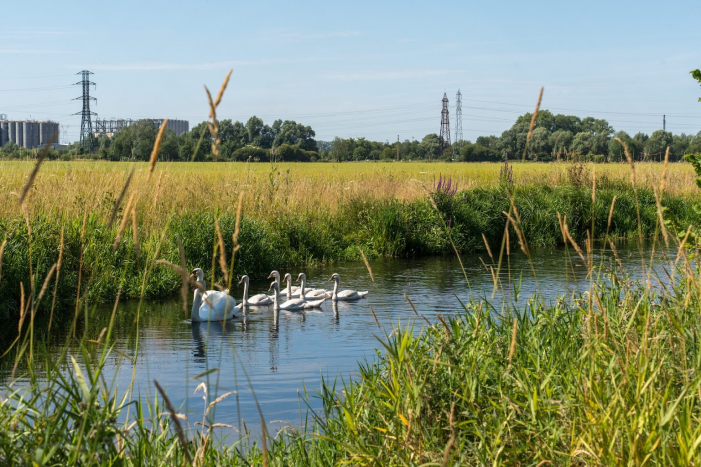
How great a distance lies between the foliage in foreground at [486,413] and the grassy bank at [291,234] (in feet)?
12.8

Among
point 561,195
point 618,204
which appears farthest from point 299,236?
point 618,204

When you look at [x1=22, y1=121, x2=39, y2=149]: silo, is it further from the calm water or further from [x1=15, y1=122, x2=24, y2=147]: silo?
the calm water

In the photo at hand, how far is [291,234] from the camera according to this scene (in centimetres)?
1420

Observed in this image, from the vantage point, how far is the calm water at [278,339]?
18.8 ft

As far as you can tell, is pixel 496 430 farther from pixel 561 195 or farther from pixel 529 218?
pixel 561 195

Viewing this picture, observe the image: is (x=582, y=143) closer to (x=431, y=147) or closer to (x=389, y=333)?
(x=431, y=147)

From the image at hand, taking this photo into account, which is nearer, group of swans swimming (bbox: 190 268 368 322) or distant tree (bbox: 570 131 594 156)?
group of swans swimming (bbox: 190 268 368 322)

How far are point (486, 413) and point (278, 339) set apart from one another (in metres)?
4.65

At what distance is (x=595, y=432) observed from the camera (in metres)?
2.98

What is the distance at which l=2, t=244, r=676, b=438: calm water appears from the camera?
5.72 metres

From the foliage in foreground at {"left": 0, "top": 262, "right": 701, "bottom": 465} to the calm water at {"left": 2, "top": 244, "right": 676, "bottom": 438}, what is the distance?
0.47 meters

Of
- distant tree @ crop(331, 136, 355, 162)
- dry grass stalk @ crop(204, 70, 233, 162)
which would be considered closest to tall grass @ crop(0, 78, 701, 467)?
dry grass stalk @ crop(204, 70, 233, 162)

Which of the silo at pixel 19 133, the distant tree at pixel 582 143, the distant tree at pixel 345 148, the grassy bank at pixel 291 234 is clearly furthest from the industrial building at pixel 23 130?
the grassy bank at pixel 291 234

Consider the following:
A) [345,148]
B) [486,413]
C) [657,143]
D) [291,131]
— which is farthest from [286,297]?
[291,131]
